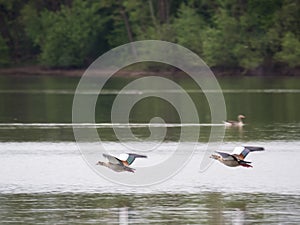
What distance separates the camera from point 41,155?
113 feet

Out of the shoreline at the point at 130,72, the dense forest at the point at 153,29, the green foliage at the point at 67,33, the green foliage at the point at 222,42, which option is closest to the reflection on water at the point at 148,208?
the dense forest at the point at 153,29

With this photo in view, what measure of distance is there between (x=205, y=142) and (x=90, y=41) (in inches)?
2242

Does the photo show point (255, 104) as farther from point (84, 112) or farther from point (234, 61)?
point (234, 61)

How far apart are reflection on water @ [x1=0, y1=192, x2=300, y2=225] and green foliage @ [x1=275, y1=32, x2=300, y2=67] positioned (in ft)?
179

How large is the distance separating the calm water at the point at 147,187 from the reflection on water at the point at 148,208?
0.02 meters

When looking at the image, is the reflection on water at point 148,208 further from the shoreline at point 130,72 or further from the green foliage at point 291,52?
the shoreline at point 130,72

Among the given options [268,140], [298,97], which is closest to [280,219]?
[268,140]

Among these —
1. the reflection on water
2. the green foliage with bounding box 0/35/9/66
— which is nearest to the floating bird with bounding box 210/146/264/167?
the reflection on water

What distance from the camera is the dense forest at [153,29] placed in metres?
83.1

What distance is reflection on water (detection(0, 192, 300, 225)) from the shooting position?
909 inches

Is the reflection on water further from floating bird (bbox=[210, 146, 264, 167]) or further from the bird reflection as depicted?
floating bird (bbox=[210, 146, 264, 167])

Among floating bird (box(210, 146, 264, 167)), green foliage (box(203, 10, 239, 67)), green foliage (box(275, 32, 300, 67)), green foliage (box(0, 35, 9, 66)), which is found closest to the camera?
floating bird (box(210, 146, 264, 167))

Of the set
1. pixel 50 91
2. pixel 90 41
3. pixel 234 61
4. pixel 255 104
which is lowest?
pixel 255 104

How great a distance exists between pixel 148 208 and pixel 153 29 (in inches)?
2598
